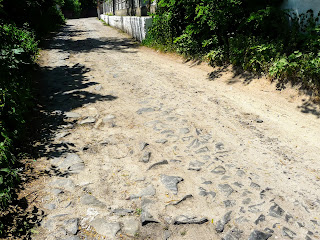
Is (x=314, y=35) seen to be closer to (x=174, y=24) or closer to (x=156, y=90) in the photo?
(x=156, y=90)

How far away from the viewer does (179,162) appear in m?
3.58

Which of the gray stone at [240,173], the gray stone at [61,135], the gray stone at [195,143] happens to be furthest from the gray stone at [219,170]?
the gray stone at [61,135]

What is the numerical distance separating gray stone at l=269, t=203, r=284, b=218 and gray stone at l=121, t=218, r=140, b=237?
1.32m

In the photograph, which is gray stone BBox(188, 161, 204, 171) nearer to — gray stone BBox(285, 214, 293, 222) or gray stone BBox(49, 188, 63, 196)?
gray stone BBox(285, 214, 293, 222)

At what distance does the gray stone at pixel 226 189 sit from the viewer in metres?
2.97

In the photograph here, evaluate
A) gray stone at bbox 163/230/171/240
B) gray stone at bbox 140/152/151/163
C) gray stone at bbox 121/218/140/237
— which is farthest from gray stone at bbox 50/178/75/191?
gray stone at bbox 163/230/171/240

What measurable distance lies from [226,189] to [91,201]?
4.90 ft

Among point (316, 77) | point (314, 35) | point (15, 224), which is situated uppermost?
point (314, 35)

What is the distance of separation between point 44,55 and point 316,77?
9410 mm

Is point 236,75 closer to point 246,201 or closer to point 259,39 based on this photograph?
point 259,39

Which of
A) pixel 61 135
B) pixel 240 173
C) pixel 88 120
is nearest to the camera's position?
pixel 240 173

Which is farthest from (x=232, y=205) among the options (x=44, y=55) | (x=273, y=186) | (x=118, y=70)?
(x=44, y=55)

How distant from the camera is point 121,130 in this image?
4492 millimetres

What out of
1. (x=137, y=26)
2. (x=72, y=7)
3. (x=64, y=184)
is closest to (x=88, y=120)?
(x=64, y=184)
